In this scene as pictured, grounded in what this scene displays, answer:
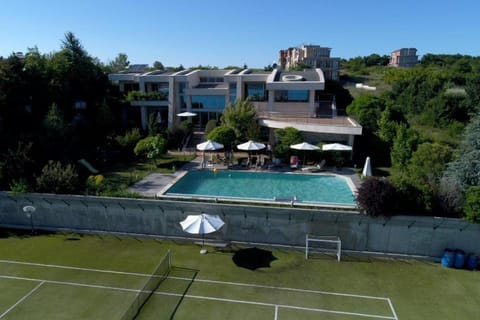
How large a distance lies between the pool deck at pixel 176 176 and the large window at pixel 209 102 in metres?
9.92

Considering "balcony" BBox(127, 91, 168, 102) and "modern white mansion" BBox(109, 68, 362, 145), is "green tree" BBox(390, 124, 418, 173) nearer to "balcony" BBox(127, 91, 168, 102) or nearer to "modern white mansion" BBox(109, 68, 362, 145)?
"modern white mansion" BBox(109, 68, 362, 145)

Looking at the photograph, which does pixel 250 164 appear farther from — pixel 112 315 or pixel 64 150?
pixel 112 315

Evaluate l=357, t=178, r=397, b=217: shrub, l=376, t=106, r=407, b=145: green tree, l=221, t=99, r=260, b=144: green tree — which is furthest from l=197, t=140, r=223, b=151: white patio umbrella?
l=376, t=106, r=407, b=145: green tree

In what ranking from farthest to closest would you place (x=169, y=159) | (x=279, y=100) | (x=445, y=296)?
(x=279, y=100)
(x=169, y=159)
(x=445, y=296)

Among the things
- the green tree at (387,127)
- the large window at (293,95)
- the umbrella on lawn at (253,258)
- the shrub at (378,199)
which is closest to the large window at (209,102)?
the large window at (293,95)

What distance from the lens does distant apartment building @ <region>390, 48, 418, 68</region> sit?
12962cm

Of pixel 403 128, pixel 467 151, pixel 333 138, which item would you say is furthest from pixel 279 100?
pixel 467 151

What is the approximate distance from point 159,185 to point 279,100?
1822cm

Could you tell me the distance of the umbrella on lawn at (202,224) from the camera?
15.8m

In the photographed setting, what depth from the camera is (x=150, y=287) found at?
13.7m

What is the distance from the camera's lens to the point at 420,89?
38406mm

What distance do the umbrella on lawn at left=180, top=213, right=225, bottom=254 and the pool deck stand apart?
A: 5206 mm

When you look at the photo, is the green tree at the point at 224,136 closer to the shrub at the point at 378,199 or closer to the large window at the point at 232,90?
the large window at the point at 232,90

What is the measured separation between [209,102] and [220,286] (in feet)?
91.3
